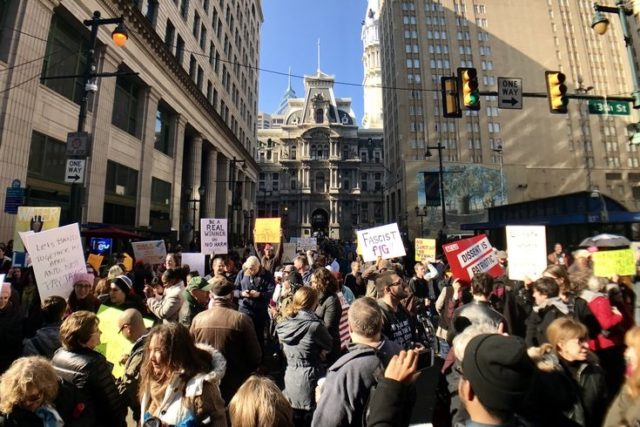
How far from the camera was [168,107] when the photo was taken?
24.2 metres

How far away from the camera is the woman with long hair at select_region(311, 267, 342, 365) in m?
4.95

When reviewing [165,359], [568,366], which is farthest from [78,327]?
[568,366]

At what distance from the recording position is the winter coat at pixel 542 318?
167 inches

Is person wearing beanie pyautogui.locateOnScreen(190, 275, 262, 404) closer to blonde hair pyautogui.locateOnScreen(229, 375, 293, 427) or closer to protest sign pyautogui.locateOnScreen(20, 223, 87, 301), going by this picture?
blonde hair pyautogui.locateOnScreen(229, 375, 293, 427)

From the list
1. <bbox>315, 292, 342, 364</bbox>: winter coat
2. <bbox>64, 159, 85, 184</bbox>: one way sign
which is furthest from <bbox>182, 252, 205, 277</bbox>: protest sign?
<bbox>315, 292, 342, 364</bbox>: winter coat

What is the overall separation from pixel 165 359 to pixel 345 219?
7647cm

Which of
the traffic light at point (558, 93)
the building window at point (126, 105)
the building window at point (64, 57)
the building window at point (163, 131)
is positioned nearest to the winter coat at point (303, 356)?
the traffic light at point (558, 93)

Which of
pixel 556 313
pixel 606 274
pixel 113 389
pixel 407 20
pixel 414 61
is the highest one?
pixel 407 20

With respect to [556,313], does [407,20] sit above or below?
above

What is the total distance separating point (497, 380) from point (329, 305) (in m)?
3.53

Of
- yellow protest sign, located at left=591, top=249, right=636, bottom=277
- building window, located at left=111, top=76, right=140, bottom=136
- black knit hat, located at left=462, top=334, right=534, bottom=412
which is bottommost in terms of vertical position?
black knit hat, located at left=462, top=334, right=534, bottom=412

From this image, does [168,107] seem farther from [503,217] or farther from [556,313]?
[503,217]

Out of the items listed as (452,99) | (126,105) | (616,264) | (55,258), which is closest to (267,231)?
→ (452,99)

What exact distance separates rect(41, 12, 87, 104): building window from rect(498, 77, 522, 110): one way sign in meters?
15.3
